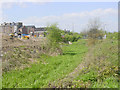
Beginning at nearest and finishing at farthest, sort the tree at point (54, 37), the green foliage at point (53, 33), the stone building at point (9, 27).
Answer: the tree at point (54, 37) < the green foliage at point (53, 33) < the stone building at point (9, 27)

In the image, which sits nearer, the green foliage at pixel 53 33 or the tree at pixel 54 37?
the tree at pixel 54 37

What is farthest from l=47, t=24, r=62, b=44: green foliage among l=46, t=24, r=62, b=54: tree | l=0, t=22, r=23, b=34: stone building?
l=0, t=22, r=23, b=34: stone building

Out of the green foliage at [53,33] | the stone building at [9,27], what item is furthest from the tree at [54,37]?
the stone building at [9,27]

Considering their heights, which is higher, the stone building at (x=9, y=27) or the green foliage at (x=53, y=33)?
the stone building at (x=9, y=27)

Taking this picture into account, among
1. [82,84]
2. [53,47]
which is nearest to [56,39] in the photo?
[53,47]

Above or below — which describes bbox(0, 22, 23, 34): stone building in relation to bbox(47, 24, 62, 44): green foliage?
above

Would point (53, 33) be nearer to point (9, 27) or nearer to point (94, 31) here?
point (94, 31)

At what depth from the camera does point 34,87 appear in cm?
614

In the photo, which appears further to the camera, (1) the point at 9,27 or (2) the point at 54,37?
(1) the point at 9,27

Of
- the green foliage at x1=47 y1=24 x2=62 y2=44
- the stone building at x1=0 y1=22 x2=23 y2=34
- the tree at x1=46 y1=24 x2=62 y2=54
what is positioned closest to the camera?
the tree at x1=46 y1=24 x2=62 y2=54

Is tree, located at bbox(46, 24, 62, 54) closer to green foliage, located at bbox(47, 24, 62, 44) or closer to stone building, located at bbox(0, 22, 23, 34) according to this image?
green foliage, located at bbox(47, 24, 62, 44)

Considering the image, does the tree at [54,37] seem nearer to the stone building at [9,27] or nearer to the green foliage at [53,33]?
the green foliage at [53,33]

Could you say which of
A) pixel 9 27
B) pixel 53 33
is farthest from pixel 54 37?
pixel 9 27

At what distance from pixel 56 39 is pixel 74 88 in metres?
11.9
